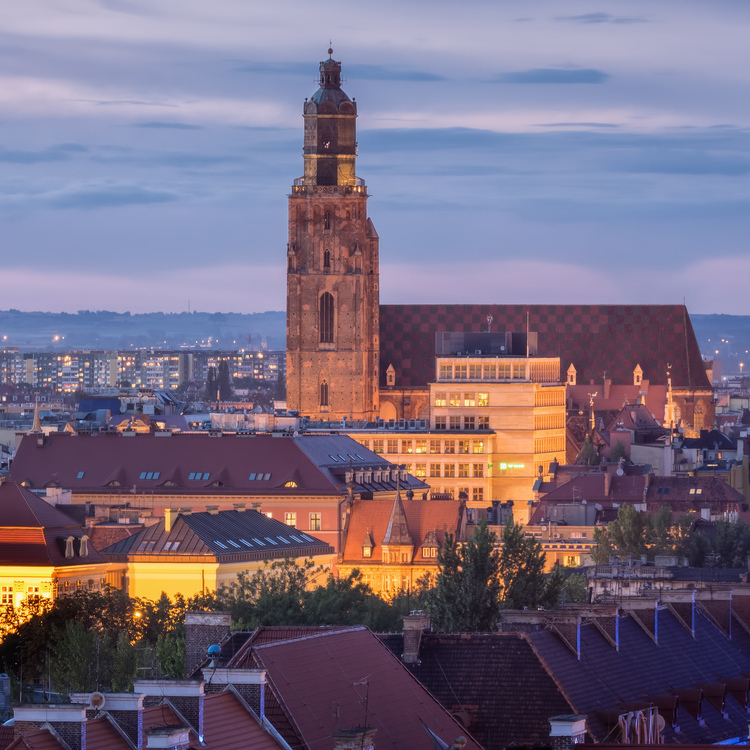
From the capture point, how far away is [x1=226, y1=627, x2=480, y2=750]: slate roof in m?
53.1

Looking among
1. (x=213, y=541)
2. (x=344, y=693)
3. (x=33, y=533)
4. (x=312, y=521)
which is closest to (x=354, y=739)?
(x=344, y=693)

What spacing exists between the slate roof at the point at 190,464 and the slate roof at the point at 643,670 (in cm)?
8998

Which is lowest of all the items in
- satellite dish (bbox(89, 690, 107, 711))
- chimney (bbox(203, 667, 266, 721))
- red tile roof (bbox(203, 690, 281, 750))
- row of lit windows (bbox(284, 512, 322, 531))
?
row of lit windows (bbox(284, 512, 322, 531))

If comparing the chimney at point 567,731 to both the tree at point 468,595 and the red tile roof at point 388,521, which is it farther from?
the red tile roof at point 388,521

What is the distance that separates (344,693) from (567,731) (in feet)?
15.1

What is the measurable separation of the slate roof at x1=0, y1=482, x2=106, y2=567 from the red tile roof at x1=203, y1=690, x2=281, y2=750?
7014 cm

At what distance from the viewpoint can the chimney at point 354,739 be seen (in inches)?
1914

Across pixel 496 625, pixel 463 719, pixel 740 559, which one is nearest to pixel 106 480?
pixel 740 559

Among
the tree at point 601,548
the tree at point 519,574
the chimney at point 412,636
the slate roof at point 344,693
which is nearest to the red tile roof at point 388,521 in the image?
the tree at point 601,548

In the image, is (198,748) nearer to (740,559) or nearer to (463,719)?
(463,719)

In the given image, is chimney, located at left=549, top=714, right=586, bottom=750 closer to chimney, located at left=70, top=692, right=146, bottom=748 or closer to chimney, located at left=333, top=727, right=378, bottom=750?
chimney, located at left=333, top=727, right=378, bottom=750

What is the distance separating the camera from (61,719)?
4478 centimetres

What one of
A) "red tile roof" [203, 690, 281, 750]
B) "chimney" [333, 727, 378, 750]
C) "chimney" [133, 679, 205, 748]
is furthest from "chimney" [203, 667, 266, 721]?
"chimney" [133, 679, 205, 748]

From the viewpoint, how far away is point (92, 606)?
105m
